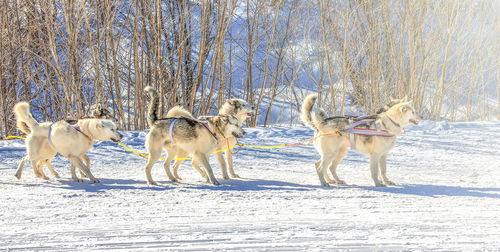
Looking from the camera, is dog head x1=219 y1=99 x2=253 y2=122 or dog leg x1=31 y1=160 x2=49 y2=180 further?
dog head x1=219 y1=99 x2=253 y2=122

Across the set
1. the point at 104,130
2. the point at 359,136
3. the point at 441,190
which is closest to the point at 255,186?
the point at 359,136

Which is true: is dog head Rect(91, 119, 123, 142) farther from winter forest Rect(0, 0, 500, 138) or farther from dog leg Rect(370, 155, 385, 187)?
winter forest Rect(0, 0, 500, 138)

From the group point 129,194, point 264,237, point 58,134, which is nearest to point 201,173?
point 129,194

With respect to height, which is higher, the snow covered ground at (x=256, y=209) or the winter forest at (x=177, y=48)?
the winter forest at (x=177, y=48)

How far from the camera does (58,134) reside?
5.65m

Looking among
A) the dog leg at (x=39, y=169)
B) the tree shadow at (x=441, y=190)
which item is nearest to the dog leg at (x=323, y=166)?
the tree shadow at (x=441, y=190)

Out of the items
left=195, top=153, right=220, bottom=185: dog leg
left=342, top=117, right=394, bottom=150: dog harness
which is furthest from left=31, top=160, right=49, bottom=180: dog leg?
left=342, top=117, right=394, bottom=150: dog harness

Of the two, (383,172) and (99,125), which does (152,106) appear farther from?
(383,172)

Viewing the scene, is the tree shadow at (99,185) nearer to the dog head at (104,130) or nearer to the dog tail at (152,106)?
the dog head at (104,130)

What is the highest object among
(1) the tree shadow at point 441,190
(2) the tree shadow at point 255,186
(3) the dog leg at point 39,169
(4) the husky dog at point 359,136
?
(4) the husky dog at point 359,136

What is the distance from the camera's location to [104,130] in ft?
18.9

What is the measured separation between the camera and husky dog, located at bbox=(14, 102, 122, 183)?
18.5ft

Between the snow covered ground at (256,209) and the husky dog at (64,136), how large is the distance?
337 mm

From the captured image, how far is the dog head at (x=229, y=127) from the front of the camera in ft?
19.3
